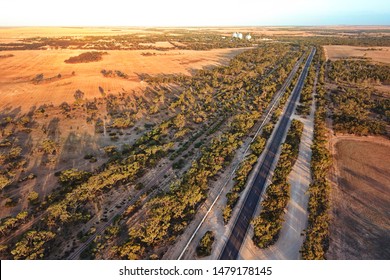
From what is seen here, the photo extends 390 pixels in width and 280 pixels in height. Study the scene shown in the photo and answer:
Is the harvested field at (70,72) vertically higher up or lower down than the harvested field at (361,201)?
higher up

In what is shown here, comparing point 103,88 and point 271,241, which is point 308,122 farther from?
point 103,88

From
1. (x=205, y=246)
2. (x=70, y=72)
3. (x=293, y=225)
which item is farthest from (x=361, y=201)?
(x=70, y=72)

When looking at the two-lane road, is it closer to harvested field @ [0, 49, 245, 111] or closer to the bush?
the bush

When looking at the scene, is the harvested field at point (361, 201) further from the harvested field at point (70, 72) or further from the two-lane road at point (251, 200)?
the harvested field at point (70, 72)

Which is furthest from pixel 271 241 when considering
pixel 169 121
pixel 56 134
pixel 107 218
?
pixel 56 134

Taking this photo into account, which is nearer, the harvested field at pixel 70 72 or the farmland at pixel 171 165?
the farmland at pixel 171 165

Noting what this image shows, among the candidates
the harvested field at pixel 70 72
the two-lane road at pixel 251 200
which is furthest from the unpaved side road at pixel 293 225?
the harvested field at pixel 70 72

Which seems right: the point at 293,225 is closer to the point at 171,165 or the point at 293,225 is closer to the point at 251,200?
the point at 251,200
